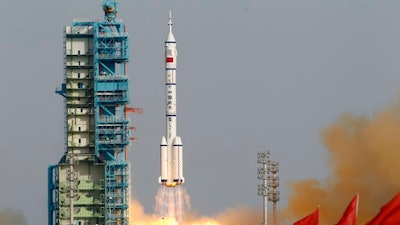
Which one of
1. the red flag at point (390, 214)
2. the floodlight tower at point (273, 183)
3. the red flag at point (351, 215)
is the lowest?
the red flag at point (390, 214)

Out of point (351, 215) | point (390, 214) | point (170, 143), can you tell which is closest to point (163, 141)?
point (170, 143)

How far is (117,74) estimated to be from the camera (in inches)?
4717

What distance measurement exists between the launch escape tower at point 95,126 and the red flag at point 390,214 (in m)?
81.4

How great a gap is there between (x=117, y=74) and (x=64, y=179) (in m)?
9.91

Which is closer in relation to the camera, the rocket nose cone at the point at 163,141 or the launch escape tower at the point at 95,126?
the rocket nose cone at the point at 163,141

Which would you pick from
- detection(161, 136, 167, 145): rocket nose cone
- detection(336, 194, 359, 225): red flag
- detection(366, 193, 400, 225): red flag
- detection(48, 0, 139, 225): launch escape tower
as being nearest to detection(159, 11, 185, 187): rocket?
detection(161, 136, 167, 145): rocket nose cone

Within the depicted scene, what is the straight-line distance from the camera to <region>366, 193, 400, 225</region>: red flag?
37.7 m

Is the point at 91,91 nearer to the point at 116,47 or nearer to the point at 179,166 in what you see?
the point at 116,47

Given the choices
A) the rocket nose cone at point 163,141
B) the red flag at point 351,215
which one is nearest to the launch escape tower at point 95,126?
the rocket nose cone at point 163,141

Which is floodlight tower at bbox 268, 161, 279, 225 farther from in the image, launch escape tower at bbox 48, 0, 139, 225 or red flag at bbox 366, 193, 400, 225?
red flag at bbox 366, 193, 400, 225

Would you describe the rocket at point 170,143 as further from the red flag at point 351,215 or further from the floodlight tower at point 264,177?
the red flag at point 351,215

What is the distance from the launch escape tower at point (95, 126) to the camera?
119m

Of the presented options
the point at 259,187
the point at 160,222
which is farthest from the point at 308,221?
the point at 160,222

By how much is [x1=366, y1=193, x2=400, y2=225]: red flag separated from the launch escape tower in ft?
267
